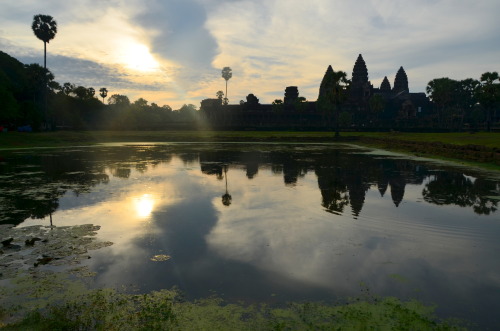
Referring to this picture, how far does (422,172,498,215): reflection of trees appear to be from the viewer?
11047 mm

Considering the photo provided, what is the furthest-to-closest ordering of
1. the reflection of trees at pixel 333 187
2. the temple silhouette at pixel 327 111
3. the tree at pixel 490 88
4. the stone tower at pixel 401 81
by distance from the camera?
1. the stone tower at pixel 401 81
2. the temple silhouette at pixel 327 111
3. the tree at pixel 490 88
4. the reflection of trees at pixel 333 187

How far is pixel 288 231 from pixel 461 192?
8654 mm

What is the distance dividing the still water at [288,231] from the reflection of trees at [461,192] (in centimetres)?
4

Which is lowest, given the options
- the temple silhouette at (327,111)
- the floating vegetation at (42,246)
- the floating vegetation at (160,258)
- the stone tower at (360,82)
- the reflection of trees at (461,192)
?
the floating vegetation at (160,258)

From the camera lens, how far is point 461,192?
12938mm

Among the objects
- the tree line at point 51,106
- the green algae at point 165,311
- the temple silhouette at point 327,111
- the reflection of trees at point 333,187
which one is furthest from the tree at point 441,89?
the green algae at point 165,311

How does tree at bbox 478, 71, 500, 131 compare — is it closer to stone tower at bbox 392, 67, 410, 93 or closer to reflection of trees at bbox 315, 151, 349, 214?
reflection of trees at bbox 315, 151, 349, 214

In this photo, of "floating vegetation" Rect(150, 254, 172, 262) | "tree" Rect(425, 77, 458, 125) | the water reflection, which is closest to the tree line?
the water reflection

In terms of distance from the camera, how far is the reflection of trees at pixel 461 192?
11047 mm

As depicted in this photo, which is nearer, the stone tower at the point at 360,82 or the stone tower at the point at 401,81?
the stone tower at the point at 360,82

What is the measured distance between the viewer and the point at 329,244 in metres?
7.36

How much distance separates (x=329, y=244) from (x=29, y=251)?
20.8 ft

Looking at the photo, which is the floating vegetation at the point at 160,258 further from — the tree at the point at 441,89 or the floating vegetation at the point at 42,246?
the tree at the point at 441,89

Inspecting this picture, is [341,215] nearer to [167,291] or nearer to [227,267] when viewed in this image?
[227,267]
